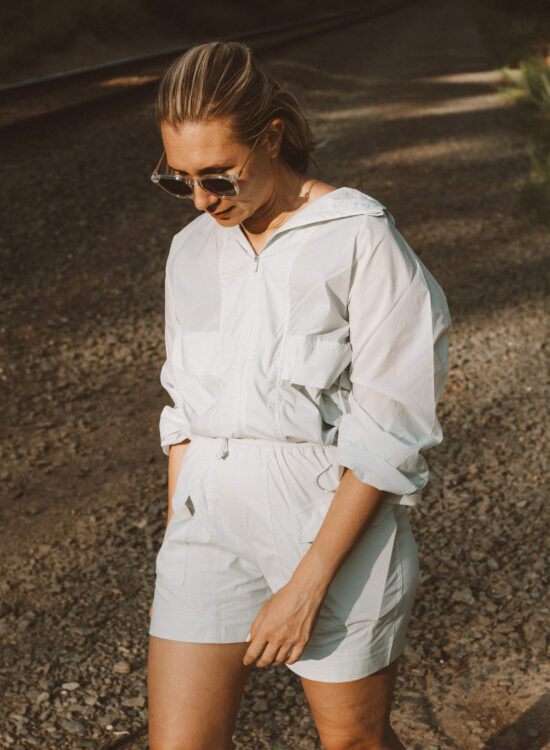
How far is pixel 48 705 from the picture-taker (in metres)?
3.05

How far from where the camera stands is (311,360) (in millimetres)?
1696

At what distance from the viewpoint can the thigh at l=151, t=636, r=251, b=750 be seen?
181cm

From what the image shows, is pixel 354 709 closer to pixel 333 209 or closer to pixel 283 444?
pixel 283 444

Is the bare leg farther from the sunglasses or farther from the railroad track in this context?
the railroad track

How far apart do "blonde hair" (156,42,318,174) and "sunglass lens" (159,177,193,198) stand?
0.13 m

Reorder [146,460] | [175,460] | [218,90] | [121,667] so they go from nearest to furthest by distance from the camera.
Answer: [218,90] → [175,460] → [121,667] → [146,460]

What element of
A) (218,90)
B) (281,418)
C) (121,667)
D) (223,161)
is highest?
(218,90)

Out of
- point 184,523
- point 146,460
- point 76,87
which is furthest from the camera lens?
point 76,87

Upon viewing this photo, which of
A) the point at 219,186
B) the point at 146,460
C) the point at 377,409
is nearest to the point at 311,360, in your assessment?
the point at 377,409

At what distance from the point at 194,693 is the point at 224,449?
504 mm

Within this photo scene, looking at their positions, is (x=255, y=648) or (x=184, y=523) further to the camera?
(x=184, y=523)

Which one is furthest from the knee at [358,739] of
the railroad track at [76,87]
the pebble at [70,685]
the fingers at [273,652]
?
the railroad track at [76,87]

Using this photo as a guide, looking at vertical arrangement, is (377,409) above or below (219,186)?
below

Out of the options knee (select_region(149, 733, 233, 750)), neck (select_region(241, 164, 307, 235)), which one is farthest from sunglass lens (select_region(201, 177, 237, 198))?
knee (select_region(149, 733, 233, 750))
